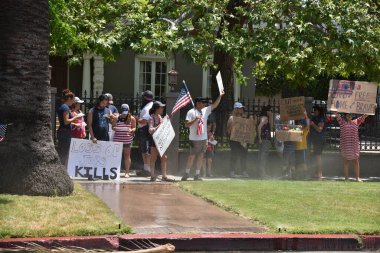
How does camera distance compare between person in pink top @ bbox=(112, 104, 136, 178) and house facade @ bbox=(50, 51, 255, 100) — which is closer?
person in pink top @ bbox=(112, 104, 136, 178)

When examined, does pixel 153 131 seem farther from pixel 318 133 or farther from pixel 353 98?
pixel 353 98

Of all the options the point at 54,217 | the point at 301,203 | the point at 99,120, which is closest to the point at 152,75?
the point at 99,120

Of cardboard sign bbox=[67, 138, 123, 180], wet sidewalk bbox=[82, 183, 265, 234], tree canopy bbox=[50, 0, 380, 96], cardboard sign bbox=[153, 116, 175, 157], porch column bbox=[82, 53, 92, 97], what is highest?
tree canopy bbox=[50, 0, 380, 96]

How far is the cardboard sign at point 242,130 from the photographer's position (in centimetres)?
1669

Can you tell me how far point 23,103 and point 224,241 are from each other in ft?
13.2

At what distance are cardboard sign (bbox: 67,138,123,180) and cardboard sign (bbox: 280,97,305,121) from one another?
4.63 metres

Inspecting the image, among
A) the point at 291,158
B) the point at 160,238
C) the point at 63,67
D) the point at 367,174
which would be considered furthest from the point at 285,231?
the point at 63,67

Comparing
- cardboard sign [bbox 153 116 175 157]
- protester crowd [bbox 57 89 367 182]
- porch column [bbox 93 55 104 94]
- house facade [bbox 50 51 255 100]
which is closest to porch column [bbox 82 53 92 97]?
house facade [bbox 50 51 255 100]

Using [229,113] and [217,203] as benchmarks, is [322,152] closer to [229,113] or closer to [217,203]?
[229,113]

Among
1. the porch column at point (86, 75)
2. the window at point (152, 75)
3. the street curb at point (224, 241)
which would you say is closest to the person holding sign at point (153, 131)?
the street curb at point (224, 241)

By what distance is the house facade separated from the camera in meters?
26.4

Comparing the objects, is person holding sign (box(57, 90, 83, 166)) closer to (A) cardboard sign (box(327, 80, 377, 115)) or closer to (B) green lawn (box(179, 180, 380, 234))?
(B) green lawn (box(179, 180, 380, 234))

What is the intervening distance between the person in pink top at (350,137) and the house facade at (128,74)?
10.4m

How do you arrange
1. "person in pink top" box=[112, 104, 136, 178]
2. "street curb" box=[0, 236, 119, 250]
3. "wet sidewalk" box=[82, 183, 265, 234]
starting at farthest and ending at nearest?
"person in pink top" box=[112, 104, 136, 178] < "wet sidewalk" box=[82, 183, 265, 234] < "street curb" box=[0, 236, 119, 250]
